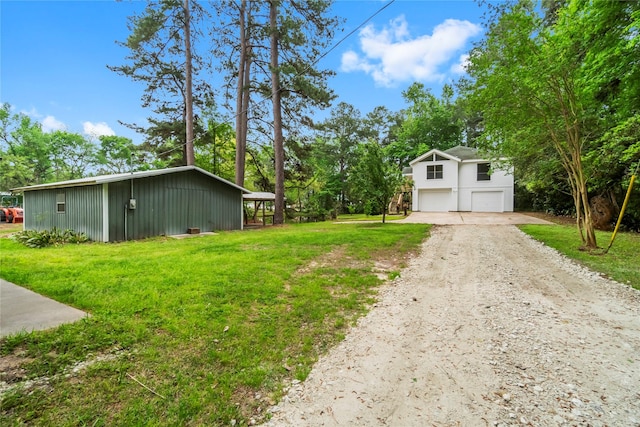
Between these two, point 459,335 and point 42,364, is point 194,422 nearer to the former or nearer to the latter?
point 42,364

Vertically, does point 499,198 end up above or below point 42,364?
above

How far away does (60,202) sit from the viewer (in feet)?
37.4

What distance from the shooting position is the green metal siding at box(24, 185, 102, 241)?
9.95m

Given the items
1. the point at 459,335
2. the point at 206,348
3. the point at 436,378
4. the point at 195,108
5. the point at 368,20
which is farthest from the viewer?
the point at 195,108

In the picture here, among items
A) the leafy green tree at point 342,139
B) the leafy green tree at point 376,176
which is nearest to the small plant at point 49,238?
the leafy green tree at point 376,176

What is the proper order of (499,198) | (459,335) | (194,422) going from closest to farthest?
(194,422), (459,335), (499,198)

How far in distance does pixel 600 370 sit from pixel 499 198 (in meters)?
22.0

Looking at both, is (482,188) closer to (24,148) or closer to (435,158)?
(435,158)

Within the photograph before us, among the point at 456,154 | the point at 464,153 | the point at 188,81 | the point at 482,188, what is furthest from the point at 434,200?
the point at 188,81

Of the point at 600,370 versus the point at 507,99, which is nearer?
the point at 600,370

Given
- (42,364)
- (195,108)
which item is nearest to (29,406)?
(42,364)

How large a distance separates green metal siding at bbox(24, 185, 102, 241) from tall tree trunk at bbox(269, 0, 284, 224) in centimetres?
795

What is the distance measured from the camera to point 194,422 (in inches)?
72.8

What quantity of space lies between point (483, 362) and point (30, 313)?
15.9 feet
